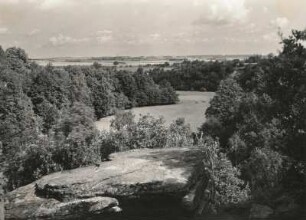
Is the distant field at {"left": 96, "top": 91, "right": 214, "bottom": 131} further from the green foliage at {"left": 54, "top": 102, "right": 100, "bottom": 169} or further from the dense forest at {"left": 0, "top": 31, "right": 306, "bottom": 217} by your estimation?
the green foliage at {"left": 54, "top": 102, "right": 100, "bottom": 169}

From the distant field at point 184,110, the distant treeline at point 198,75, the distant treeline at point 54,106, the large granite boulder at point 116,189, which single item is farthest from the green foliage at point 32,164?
the distant treeline at point 198,75

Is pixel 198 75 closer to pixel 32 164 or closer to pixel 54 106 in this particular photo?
pixel 54 106

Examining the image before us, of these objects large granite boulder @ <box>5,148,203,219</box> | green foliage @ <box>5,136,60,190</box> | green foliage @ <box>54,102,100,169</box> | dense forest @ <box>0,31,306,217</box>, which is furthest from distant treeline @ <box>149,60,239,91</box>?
large granite boulder @ <box>5,148,203,219</box>

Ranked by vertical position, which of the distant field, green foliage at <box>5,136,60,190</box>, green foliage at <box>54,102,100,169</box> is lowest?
the distant field

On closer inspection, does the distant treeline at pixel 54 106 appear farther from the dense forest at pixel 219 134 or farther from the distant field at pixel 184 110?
the distant field at pixel 184 110

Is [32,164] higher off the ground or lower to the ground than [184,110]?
higher

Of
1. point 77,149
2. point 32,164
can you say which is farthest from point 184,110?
point 77,149
